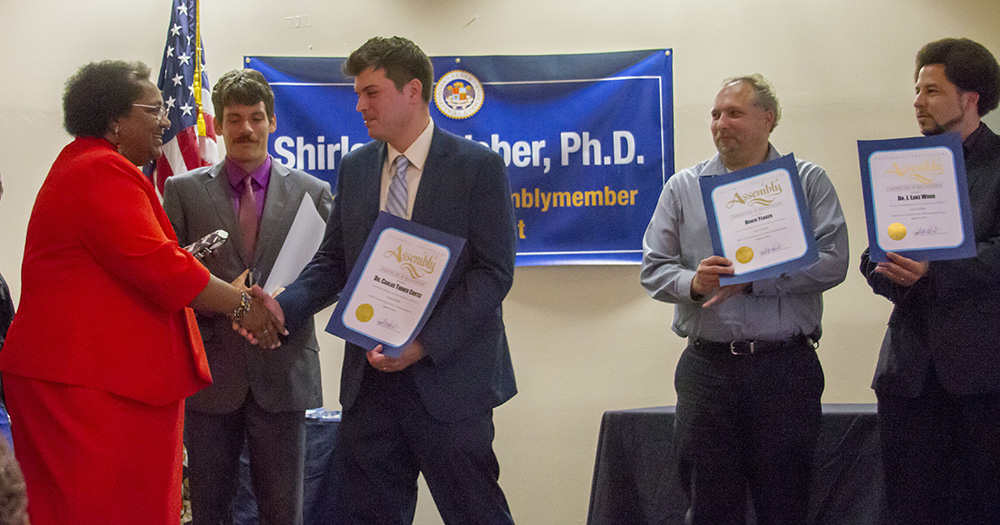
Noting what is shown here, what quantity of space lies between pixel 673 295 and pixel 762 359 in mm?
315

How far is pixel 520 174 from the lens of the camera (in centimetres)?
378

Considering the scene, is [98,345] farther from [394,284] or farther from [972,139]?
[972,139]

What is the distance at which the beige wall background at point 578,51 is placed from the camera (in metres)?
3.80

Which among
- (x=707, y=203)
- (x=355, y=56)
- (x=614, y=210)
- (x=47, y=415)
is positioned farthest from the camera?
(x=614, y=210)

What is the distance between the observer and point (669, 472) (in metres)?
3.11

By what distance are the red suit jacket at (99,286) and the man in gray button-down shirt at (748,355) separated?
141 cm

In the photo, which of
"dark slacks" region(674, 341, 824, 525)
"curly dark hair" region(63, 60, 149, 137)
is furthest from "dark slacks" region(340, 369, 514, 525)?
"curly dark hair" region(63, 60, 149, 137)

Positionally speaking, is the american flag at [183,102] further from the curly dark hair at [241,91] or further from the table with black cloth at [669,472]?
the table with black cloth at [669,472]

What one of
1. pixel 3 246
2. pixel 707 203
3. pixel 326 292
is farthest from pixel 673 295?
pixel 3 246

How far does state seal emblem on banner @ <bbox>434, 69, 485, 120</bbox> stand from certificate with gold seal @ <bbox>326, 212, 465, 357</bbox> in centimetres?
194

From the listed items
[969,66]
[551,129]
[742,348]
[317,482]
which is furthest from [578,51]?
[317,482]

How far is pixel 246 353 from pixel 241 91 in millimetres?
855

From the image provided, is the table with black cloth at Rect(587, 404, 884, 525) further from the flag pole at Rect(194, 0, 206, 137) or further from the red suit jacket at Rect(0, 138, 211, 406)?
the flag pole at Rect(194, 0, 206, 137)

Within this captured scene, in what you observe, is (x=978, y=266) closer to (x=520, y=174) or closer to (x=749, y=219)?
(x=749, y=219)
